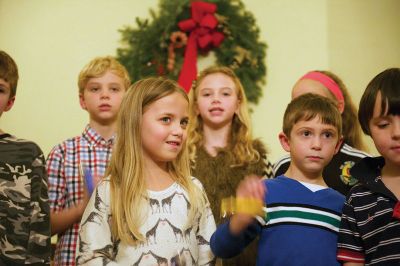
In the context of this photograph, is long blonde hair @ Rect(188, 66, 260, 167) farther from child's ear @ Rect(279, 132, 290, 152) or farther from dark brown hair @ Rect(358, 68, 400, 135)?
dark brown hair @ Rect(358, 68, 400, 135)

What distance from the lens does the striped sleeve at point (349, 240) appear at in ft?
5.32

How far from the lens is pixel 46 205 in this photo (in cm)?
196

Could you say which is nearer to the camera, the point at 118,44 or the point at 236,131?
the point at 236,131

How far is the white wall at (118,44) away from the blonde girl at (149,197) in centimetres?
218

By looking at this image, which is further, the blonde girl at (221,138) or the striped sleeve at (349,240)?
the blonde girl at (221,138)

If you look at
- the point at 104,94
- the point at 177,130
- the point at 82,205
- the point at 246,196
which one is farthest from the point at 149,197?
the point at 104,94

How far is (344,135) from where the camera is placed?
2557mm

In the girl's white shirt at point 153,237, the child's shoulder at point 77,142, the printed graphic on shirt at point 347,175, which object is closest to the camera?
the girl's white shirt at point 153,237

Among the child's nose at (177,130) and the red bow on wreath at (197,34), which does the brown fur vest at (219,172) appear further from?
the red bow on wreath at (197,34)

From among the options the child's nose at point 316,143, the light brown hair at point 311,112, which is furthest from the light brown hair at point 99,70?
the child's nose at point 316,143

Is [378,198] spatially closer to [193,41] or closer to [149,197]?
[149,197]

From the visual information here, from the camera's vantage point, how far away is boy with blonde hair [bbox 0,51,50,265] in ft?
6.17

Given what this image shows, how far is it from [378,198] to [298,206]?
0.26 m

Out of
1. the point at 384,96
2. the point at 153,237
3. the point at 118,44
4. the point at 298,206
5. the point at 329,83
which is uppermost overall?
the point at 118,44
